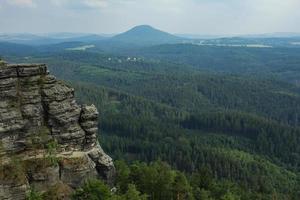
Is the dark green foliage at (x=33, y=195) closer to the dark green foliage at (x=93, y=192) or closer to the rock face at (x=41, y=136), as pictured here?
the rock face at (x=41, y=136)

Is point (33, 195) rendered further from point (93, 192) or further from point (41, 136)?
point (41, 136)

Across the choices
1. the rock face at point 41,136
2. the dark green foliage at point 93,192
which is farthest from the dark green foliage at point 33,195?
the dark green foliage at point 93,192

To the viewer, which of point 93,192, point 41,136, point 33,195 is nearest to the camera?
point 33,195

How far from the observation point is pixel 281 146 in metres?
200

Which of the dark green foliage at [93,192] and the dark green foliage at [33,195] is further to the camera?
the dark green foliage at [93,192]

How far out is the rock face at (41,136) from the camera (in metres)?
52.1

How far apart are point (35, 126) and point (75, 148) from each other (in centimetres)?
556

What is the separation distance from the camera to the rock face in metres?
52.1

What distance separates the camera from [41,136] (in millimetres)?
54594

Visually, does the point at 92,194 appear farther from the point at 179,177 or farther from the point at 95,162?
the point at 179,177

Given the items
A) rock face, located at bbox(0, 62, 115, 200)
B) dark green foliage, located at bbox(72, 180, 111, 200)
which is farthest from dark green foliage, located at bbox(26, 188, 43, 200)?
dark green foliage, located at bbox(72, 180, 111, 200)

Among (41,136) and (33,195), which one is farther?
(41,136)

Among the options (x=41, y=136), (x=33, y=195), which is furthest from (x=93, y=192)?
(x=41, y=136)

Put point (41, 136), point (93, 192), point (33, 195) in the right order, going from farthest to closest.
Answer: point (41, 136), point (93, 192), point (33, 195)
